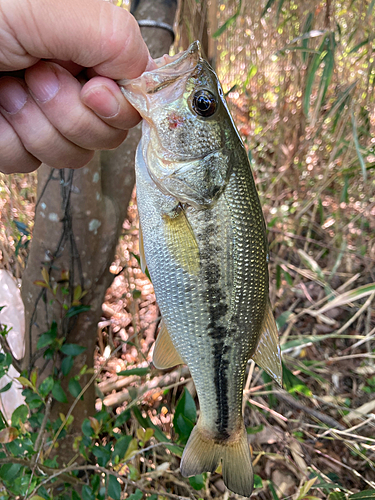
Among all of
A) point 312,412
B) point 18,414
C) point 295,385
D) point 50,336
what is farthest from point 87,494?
point 312,412

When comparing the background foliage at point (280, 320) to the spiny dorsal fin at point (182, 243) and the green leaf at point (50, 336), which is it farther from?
Result: the spiny dorsal fin at point (182, 243)

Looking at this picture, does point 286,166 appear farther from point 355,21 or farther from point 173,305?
point 173,305

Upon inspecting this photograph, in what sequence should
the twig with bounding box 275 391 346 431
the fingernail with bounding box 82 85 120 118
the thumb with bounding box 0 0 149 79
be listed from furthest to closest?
the twig with bounding box 275 391 346 431 < the fingernail with bounding box 82 85 120 118 < the thumb with bounding box 0 0 149 79

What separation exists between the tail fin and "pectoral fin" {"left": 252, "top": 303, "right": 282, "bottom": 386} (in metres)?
0.27

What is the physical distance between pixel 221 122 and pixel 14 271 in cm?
223

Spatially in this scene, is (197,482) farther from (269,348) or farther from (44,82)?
(44,82)

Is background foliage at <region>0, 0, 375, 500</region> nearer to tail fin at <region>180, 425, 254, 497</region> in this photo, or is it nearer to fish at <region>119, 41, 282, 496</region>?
tail fin at <region>180, 425, 254, 497</region>

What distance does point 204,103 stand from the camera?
1021 mm

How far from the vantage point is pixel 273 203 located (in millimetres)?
3490

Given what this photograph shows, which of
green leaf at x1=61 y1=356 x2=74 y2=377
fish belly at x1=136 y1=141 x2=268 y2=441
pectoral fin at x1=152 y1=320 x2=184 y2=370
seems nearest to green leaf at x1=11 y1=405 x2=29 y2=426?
green leaf at x1=61 y1=356 x2=74 y2=377

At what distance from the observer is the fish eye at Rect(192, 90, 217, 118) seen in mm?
1012

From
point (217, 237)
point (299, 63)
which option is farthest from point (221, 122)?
point (299, 63)

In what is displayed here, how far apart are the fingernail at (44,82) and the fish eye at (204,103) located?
0.43m

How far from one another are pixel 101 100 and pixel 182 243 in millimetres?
493
